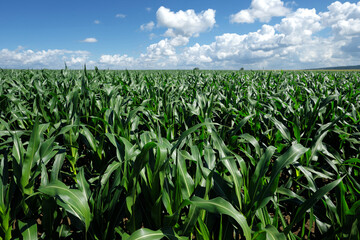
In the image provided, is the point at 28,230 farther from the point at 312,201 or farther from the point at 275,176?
the point at 312,201

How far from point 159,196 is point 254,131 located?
174 cm

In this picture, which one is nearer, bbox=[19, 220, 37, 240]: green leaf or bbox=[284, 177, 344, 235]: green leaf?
bbox=[284, 177, 344, 235]: green leaf

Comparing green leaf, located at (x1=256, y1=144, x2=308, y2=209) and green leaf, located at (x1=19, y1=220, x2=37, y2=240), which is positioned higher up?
green leaf, located at (x1=256, y1=144, x2=308, y2=209)

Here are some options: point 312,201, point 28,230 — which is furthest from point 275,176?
point 28,230

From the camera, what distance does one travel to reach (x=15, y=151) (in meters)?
1.39

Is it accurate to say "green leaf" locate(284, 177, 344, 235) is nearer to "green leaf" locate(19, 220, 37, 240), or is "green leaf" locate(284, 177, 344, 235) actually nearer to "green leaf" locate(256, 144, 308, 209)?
"green leaf" locate(256, 144, 308, 209)

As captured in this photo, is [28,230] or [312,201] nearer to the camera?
[312,201]

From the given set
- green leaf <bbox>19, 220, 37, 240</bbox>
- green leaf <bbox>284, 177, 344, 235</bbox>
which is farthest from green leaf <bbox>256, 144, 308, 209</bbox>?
green leaf <bbox>19, 220, 37, 240</bbox>

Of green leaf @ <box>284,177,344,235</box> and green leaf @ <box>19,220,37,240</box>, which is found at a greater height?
green leaf @ <box>284,177,344,235</box>

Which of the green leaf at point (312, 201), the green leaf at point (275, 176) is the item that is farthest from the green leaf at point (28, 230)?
the green leaf at point (312, 201)

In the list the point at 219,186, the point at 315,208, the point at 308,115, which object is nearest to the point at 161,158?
the point at 219,186

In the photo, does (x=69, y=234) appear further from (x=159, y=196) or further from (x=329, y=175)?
(x=329, y=175)

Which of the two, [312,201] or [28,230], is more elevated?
[312,201]

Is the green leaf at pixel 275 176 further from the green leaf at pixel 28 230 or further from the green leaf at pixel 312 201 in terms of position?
the green leaf at pixel 28 230
